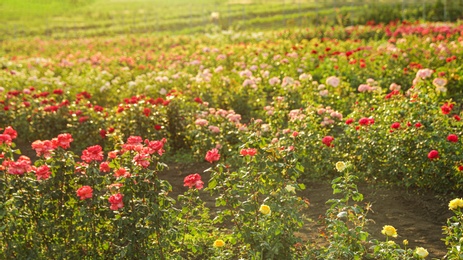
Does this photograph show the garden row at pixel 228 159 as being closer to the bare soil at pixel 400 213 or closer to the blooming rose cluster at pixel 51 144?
the blooming rose cluster at pixel 51 144

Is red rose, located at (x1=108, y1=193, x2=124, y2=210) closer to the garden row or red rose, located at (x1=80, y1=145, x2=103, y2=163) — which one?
the garden row

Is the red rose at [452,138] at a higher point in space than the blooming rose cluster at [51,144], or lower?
lower

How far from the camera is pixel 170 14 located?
48.0 m

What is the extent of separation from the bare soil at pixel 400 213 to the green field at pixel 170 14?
17166 mm

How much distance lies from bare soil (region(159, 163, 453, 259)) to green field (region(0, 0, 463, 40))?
17.2 m

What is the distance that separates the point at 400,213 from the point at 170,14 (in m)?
44.4

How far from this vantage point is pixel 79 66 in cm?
1360

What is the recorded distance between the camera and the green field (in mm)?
25230

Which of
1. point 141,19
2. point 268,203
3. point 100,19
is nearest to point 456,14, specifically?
point 268,203

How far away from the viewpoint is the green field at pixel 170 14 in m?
25.2

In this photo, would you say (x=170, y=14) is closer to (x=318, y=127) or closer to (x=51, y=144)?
(x=318, y=127)

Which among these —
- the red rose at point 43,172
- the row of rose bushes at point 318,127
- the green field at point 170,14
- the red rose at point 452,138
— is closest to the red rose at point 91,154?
the red rose at point 43,172

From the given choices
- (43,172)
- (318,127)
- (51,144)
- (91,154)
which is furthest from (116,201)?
(318,127)

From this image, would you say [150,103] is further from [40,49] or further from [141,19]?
[141,19]
